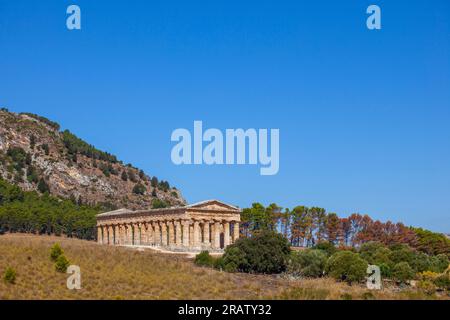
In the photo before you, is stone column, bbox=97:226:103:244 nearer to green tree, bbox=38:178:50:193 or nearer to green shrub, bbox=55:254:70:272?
green tree, bbox=38:178:50:193

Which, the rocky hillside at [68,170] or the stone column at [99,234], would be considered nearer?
the stone column at [99,234]

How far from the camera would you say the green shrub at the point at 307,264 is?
6112 centimetres

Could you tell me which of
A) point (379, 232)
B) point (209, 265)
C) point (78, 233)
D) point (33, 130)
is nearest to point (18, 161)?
point (33, 130)

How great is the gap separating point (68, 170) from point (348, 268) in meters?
110

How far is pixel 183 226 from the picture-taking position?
3504 inches

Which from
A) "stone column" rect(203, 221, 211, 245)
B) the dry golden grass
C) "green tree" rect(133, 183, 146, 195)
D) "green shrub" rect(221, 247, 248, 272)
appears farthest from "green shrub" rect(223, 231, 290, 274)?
"green tree" rect(133, 183, 146, 195)

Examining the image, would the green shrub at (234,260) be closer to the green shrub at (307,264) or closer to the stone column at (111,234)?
the green shrub at (307,264)

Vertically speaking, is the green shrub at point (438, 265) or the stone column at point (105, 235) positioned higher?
the stone column at point (105, 235)

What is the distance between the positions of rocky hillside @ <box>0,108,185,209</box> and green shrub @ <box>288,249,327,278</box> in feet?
272

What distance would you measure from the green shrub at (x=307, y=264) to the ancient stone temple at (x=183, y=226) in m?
22.6

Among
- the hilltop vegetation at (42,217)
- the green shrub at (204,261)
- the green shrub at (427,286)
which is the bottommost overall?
the green shrub at (427,286)

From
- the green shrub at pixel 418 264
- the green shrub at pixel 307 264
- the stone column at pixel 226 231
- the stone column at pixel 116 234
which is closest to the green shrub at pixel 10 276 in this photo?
the green shrub at pixel 307 264
